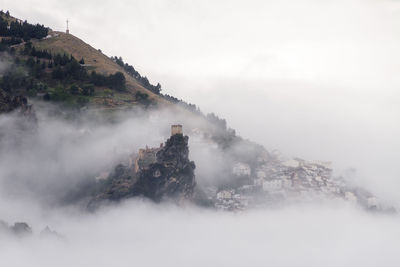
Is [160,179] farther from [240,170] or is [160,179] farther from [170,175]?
[240,170]

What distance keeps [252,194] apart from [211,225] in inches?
636

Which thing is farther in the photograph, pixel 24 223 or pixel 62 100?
pixel 62 100

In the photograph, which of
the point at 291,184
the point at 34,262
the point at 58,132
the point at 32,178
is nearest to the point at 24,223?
the point at 34,262

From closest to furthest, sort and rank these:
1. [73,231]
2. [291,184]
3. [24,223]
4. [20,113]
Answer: [24,223] → [73,231] → [20,113] → [291,184]

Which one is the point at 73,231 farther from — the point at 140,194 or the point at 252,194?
the point at 252,194

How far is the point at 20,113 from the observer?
17188 cm

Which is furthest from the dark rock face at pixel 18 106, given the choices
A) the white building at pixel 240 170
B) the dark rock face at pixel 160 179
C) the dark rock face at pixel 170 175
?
the white building at pixel 240 170

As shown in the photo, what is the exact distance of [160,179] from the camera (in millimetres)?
167750

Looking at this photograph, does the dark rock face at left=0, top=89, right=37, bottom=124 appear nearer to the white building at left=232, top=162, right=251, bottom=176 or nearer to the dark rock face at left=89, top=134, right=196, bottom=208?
the dark rock face at left=89, top=134, right=196, bottom=208

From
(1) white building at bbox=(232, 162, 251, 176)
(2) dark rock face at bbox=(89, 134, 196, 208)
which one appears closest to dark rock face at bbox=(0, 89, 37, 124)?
(2) dark rock face at bbox=(89, 134, 196, 208)

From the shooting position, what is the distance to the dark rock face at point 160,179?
549ft

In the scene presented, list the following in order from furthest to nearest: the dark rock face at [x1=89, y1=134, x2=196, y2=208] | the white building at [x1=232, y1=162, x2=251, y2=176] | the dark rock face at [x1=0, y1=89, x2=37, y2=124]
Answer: the white building at [x1=232, y1=162, x2=251, y2=176] < the dark rock face at [x1=0, y1=89, x2=37, y2=124] < the dark rock face at [x1=89, y1=134, x2=196, y2=208]

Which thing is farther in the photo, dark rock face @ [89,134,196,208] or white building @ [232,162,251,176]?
white building @ [232,162,251,176]

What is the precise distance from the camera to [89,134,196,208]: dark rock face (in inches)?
6590
